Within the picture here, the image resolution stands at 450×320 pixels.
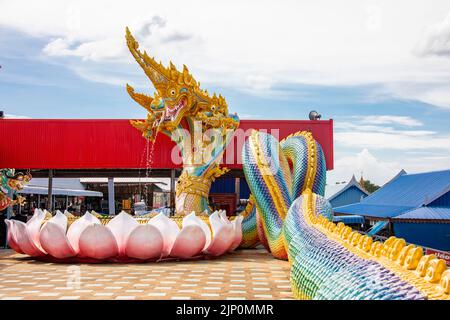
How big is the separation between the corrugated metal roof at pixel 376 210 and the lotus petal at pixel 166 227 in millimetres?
4965

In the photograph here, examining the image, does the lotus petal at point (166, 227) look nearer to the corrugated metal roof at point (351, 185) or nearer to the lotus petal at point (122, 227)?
the lotus petal at point (122, 227)

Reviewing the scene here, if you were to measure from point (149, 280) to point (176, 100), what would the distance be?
5.64m

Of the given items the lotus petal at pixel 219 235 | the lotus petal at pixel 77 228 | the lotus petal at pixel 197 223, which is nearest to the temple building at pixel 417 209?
the lotus petal at pixel 219 235

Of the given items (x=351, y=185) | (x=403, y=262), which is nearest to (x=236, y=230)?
(x=403, y=262)

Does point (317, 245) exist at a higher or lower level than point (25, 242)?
higher

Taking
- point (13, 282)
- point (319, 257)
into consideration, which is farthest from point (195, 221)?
point (319, 257)

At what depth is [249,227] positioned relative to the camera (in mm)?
12680

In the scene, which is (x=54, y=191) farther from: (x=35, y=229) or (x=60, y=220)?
(x=60, y=220)

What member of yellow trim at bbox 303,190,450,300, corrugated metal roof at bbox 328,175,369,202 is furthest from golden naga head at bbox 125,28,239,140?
corrugated metal roof at bbox 328,175,369,202

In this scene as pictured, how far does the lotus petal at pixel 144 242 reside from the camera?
9.45 meters

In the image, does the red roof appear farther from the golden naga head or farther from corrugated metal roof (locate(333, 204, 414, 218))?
the golden naga head

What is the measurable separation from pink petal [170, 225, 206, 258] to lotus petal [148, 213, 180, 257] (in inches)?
4.0
